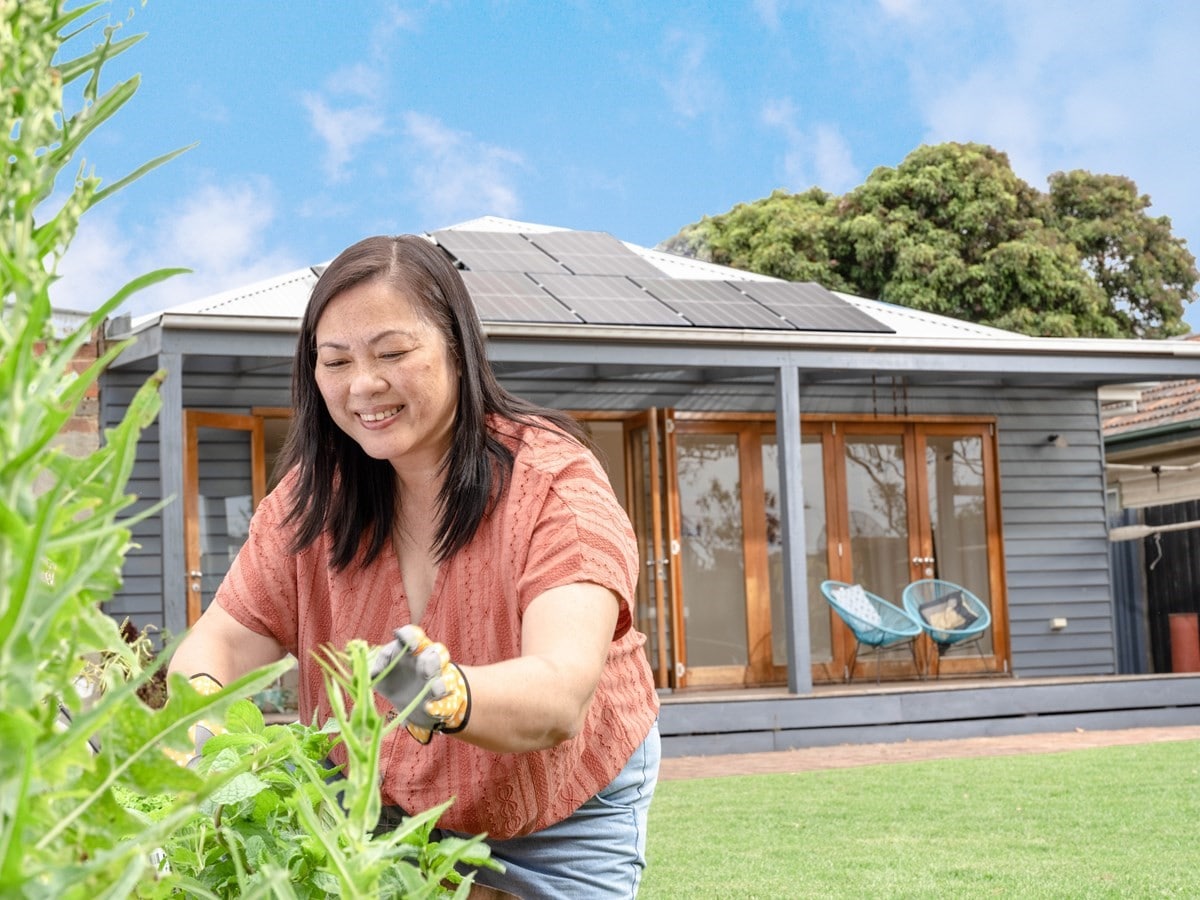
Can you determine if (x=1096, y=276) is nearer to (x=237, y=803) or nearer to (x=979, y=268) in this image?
(x=979, y=268)

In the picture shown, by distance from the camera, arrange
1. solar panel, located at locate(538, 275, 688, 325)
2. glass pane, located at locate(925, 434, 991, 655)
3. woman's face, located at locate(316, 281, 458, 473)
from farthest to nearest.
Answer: glass pane, located at locate(925, 434, 991, 655) → solar panel, located at locate(538, 275, 688, 325) → woman's face, located at locate(316, 281, 458, 473)

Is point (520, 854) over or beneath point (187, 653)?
beneath

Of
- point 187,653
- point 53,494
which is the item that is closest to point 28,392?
point 53,494

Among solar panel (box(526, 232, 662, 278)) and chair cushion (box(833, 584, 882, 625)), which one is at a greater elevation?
solar panel (box(526, 232, 662, 278))

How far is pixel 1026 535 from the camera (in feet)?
Answer: 45.7

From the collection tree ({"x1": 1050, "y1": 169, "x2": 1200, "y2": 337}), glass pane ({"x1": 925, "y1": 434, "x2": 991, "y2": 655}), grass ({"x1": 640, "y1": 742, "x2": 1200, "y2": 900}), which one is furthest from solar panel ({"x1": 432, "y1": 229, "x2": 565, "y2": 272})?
tree ({"x1": 1050, "y1": 169, "x2": 1200, "y2": 337})

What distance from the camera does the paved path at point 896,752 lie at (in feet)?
31.5

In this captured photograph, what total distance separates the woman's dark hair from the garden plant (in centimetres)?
107

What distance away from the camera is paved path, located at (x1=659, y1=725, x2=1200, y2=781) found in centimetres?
961

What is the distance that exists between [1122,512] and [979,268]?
11.0m

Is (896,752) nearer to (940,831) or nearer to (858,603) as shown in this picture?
(858,603)

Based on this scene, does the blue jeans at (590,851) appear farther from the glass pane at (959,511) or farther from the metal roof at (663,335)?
the glass pane at (959,511)

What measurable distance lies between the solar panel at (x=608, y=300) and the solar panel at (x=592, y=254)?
0.36 m

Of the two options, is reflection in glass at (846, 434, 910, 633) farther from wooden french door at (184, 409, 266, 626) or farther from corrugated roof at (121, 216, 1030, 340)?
wooden french door at (184, 409, 266, 626)
